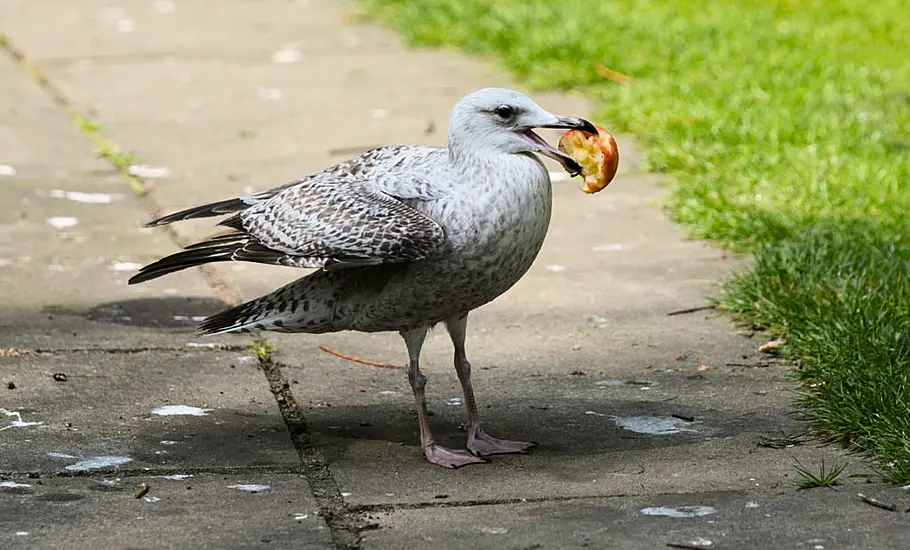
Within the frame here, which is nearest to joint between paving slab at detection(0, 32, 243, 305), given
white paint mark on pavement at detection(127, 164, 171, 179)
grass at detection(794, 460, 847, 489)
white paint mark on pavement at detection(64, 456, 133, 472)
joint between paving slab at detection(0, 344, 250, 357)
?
white paint mark on pavement at detection(127, 164, 171, 179)

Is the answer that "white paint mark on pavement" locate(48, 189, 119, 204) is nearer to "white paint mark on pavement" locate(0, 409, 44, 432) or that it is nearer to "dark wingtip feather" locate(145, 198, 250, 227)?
"dark wingtip feather" locate(145, 198, 250, 227)

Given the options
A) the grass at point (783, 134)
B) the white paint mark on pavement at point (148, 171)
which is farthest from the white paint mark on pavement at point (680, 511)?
the white paint mark on pavement at point (148, 171)

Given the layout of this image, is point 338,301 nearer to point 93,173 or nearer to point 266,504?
point 266,504

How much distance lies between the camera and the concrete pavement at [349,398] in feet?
14.0

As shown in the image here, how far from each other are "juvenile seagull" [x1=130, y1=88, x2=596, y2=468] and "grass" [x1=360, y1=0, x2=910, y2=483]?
4.03 ft

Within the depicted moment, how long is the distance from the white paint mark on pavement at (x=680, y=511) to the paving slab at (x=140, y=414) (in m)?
1.16

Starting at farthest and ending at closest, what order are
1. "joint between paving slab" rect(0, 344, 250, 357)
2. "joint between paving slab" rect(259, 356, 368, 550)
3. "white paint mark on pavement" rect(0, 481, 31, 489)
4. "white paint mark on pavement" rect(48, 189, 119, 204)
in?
1. "white paint mark on pavement" rect(48, 189, 119, 204)
2. "joint between paving slab" rect(0, 344, 250, 357)
3. "white paint mark on pavement" rect(0, 481, 31, 489)
4. "joint between paving slab" rect(259, 356, 368, 550)

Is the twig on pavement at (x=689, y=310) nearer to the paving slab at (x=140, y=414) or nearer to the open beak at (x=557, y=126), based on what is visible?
the open beak at (x=557, y=126)

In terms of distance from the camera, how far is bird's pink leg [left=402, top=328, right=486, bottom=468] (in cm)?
486

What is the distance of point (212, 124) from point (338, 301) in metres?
4.71

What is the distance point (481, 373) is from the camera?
5.74m

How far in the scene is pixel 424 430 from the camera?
4918mm

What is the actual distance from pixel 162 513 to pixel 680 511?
146 centimetres

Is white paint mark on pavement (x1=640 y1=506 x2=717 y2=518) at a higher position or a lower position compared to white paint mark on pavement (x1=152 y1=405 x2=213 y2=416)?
higher
